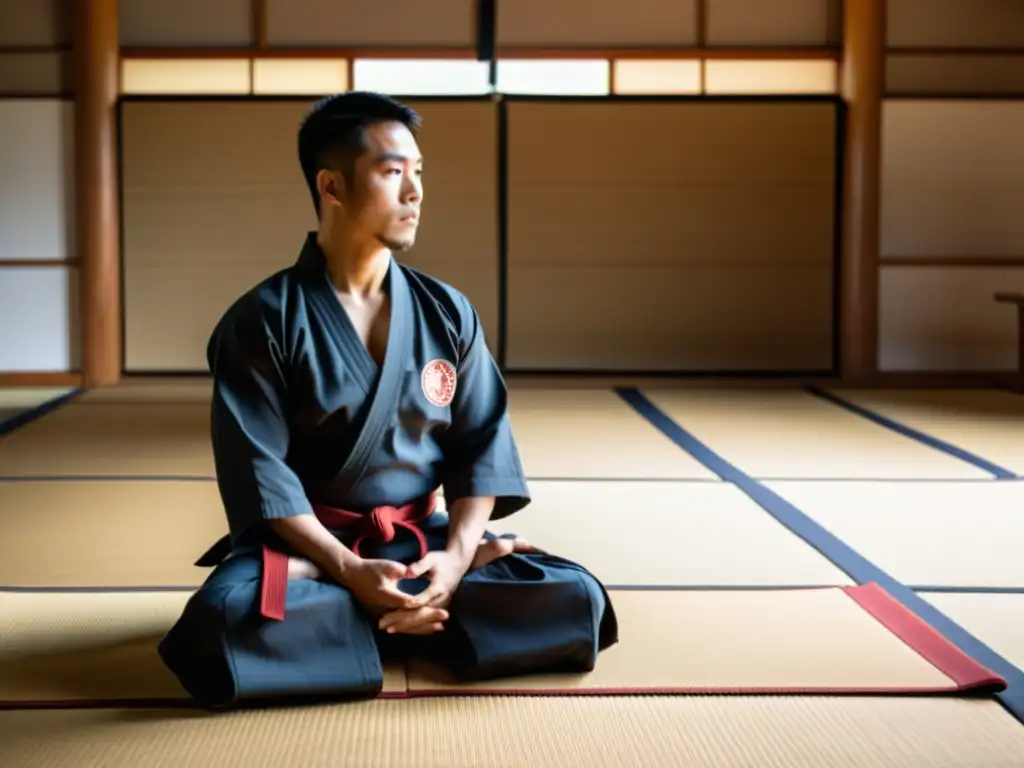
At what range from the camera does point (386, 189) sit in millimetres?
2207

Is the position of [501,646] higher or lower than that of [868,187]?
lower

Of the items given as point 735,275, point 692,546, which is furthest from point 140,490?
point 735,275

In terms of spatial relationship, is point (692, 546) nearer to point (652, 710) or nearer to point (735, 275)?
point (652, 710)

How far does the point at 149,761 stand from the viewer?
5.90 feet

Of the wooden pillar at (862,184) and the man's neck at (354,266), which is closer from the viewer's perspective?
the man's neck at (354,266)

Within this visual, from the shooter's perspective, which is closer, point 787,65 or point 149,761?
point 149,761

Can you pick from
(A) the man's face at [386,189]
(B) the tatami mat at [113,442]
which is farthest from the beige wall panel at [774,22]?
(A) the man's face at [386,189]

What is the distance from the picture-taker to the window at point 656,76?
22.6 feet

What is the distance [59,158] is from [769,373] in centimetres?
370

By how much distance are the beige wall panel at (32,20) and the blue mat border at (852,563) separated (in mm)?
3724

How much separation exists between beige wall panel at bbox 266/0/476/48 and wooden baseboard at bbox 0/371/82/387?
194cm

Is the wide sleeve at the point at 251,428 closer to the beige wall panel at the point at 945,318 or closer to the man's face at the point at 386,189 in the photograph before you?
the man's face at the point at 386,189

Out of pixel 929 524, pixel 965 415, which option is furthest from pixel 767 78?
pixel 929 524

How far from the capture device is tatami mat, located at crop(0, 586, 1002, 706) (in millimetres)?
Answer: 2096
